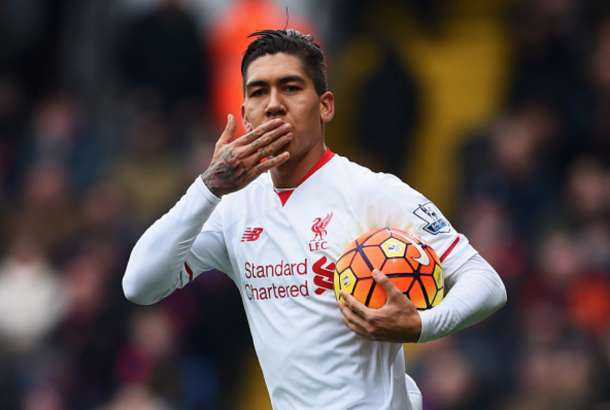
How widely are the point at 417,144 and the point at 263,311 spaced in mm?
7463

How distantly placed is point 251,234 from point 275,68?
2.71 ft

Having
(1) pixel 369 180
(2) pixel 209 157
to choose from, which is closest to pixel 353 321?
(1) pixel 369 180

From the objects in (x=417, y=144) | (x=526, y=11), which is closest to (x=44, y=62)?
(x=417, y=144)

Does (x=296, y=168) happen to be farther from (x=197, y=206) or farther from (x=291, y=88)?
(x=197, y=206)

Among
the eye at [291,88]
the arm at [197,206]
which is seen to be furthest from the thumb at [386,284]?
the eye at [291,88]

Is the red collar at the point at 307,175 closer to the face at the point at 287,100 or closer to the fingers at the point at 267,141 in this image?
the face at the point at 287,100

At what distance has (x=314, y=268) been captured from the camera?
434cm

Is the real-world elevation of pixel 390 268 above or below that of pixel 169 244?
below

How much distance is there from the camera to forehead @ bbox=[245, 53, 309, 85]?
450 centimetres

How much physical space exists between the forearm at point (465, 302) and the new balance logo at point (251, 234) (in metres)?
0.98

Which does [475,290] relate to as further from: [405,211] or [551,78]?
[551,78]

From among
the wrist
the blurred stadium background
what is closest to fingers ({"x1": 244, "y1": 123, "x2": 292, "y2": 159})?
the wrist

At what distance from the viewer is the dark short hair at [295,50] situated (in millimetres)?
4590

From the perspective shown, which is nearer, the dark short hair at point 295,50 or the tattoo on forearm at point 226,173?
the tattoo on forearm at point 226,173
